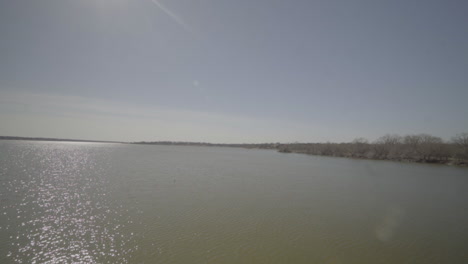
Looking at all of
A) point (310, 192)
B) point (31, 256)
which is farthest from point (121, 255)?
point (310, 192)

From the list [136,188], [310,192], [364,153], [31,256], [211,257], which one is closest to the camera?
[31,256]

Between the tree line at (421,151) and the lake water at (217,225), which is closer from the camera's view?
the lake water at (217,225)

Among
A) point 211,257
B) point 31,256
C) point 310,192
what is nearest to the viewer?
point 31,256

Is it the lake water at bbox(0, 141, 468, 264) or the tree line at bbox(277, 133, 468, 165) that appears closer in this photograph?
the lake water at bbox(0, 141, 468, 264)

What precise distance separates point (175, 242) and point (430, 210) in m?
15.6

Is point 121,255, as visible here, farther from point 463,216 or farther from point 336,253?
point 463,216

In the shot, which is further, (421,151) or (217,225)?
(421,151)

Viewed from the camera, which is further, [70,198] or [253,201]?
[253,201]

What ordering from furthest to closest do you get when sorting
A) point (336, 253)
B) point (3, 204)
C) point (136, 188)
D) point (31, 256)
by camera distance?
point (136, 188) → point (3, 204) → point (336, 253) → point (31, 256)

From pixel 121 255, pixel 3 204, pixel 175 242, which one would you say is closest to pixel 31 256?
pixel 121 255

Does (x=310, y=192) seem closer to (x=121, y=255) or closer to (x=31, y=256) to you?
(x=121, y=255)

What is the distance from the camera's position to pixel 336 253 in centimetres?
711

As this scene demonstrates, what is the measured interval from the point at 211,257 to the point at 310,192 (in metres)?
12.1

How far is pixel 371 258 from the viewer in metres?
6.83
